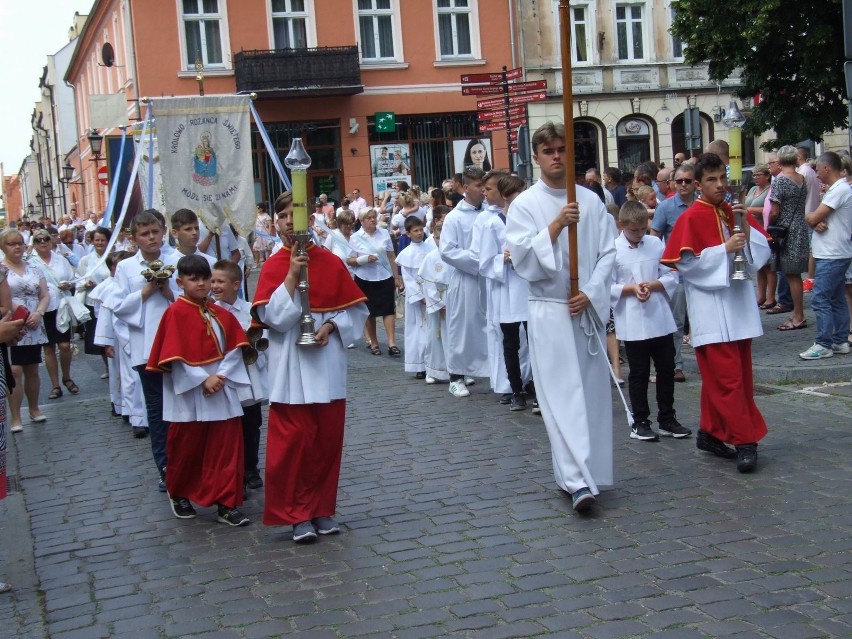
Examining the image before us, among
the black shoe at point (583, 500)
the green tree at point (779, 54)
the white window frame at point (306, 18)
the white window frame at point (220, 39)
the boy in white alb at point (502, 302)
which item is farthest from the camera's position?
the white window frame at point (306, 18)

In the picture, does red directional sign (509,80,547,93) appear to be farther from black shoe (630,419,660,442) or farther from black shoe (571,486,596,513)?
black shoe (571,486,596,513)

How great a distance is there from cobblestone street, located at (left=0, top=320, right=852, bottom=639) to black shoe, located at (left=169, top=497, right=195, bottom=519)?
0.26 ft

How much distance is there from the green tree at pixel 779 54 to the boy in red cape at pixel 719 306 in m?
12.7

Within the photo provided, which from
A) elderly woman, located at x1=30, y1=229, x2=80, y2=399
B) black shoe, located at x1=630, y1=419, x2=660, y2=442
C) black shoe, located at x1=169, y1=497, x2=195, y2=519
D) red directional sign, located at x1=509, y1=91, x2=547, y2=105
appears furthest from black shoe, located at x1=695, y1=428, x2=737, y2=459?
red directional sign, located at x1=509, y1=91, x2=547, y2=105

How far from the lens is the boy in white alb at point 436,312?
11.8m

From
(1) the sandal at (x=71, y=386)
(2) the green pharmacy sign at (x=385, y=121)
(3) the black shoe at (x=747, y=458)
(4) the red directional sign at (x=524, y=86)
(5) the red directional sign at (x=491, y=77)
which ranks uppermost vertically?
(2) the green pharmacy sign at (x=385, y=121)

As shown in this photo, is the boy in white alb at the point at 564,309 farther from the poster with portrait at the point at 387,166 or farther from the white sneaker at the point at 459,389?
the poster with portrait at the point at 387,166

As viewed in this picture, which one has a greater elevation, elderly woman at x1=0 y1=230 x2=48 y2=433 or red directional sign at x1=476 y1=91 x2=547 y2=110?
red directional sign at x1=476 y1=91 x2=547 y2=110

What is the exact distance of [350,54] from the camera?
33406 millimetres

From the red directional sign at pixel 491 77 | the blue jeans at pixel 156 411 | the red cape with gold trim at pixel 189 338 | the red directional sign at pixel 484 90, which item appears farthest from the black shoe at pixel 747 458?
the red directional sign at pixel 484 90

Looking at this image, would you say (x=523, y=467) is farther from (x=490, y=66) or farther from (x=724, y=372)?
(x=490, y=66)

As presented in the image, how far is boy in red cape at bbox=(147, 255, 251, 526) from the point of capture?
267 inches

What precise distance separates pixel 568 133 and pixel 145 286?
3.00m

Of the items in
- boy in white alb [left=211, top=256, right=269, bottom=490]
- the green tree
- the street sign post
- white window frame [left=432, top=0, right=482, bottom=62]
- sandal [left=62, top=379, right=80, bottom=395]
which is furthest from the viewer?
Answer: white window frame [left=432, top=0, right=482, bottom=62]
